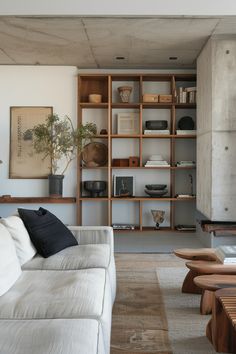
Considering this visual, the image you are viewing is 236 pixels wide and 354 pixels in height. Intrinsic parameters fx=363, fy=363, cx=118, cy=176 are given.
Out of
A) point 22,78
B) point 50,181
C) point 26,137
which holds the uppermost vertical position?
point 22,78

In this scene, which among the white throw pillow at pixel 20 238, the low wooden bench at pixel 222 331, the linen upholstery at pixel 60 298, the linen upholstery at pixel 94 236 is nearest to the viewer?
A: the linen upholstery at pixel 60 298

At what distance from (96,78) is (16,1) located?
2.18 m

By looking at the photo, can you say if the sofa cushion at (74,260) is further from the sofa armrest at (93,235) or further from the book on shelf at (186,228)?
the book on shelf at (186,228)

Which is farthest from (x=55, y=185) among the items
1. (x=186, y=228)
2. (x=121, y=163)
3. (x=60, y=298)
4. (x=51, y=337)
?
(x=51, y=337)

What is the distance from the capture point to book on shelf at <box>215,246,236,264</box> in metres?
2.81

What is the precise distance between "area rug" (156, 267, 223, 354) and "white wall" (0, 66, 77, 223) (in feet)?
10.3

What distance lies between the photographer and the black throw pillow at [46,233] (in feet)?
9.45

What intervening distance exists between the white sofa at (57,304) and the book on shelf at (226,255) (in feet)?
2.97

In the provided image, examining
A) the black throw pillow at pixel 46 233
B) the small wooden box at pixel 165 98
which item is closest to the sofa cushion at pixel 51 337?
the black throw pillow at pixel 46 233

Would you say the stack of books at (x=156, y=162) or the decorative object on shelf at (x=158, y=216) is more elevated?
the stack of books at (x=156, y=162)

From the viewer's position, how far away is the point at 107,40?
184 inches

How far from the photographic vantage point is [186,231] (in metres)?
5.85

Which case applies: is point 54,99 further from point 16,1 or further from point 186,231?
point 186,231

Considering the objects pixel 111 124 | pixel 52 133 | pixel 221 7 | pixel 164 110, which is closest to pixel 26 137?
pixel 52 133
